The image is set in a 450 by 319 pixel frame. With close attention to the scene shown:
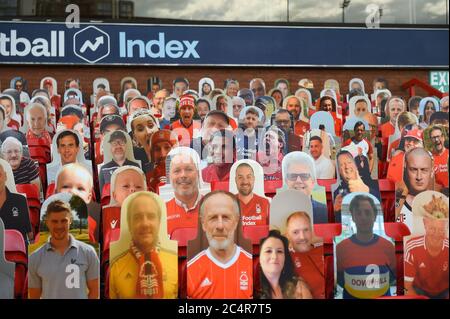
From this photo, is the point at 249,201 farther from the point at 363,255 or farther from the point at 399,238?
the point at 399,238

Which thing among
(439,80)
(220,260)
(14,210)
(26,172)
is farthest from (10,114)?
(439,80)

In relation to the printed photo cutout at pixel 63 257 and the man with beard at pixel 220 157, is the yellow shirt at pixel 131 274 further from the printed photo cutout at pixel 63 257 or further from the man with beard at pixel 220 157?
the man with beard at pixel 220 157

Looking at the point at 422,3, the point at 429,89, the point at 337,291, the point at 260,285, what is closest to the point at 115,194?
the point at 260,285

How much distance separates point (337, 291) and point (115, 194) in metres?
1.63

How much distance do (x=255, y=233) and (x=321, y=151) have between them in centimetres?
154

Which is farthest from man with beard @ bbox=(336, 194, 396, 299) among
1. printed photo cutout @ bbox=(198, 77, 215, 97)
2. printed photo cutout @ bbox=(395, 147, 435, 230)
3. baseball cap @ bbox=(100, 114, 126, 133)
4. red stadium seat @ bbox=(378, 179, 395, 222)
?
printed photo cutout @ bbox=(198, 77, 215, 97)

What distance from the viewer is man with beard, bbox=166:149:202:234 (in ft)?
16.1

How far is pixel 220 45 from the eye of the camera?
10.7 metres

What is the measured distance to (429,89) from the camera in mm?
10430

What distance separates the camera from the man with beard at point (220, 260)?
4359 millimetres

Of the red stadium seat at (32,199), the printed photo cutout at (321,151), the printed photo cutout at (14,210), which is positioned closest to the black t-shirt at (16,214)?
the printed photo cutout at (14,210)

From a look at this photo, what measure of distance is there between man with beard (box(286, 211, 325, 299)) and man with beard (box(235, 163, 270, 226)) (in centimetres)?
40

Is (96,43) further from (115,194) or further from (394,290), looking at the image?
(394,290)
